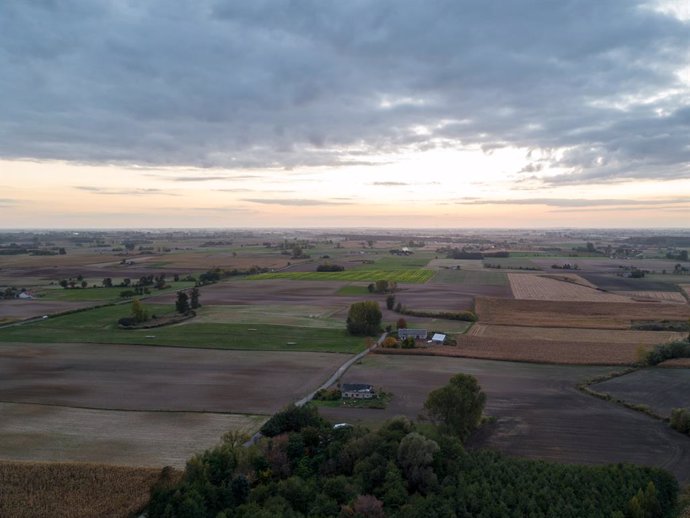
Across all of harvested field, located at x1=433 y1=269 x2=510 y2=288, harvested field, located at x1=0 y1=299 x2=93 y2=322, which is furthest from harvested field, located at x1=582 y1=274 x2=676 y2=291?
harvested field, located at x1=0 y1=299 x2=93 y2=322

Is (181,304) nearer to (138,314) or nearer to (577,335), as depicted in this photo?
(138,314)

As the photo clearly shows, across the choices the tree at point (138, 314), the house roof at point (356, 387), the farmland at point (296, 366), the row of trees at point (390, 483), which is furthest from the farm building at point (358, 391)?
the tree at point (138, 314)

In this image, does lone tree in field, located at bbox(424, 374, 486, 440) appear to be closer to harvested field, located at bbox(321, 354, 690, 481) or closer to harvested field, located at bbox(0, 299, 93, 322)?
harvested field, located at bbox(321, 354, 690, 481)

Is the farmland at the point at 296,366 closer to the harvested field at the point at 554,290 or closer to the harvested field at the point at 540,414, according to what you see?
the harvested field at the point at 540,414

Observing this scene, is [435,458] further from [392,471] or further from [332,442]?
[332,442]

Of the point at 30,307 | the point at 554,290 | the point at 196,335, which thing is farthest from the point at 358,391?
the point at 554,290
